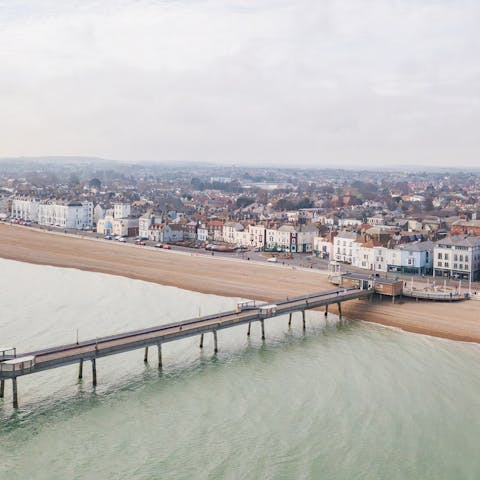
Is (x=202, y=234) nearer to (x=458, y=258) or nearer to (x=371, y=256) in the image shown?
(x=371, y=256)

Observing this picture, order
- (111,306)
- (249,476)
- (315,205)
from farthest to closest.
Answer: (315,205), (111,306), (249,476)

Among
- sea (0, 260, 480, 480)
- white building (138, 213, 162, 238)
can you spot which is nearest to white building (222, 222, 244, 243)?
white building (138, 213, 162, 238)

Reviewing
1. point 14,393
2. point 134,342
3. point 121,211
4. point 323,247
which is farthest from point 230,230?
point 14,393

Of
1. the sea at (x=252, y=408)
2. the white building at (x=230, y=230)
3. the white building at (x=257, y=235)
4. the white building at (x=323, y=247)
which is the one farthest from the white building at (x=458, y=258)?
the white building at (x=230, y=230)

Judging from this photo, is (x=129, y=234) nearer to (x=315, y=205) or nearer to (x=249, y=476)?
(x=315, y=205)

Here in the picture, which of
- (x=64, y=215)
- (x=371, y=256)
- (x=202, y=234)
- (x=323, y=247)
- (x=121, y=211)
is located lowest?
(x=202, y=234)

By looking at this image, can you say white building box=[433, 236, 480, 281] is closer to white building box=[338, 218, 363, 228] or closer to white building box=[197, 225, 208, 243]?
white building box=[338, 218, 363, 228]

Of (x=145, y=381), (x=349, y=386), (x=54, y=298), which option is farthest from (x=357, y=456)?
(x=54, y=298)

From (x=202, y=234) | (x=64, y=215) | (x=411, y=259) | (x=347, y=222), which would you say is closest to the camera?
(x=411, y=259)
